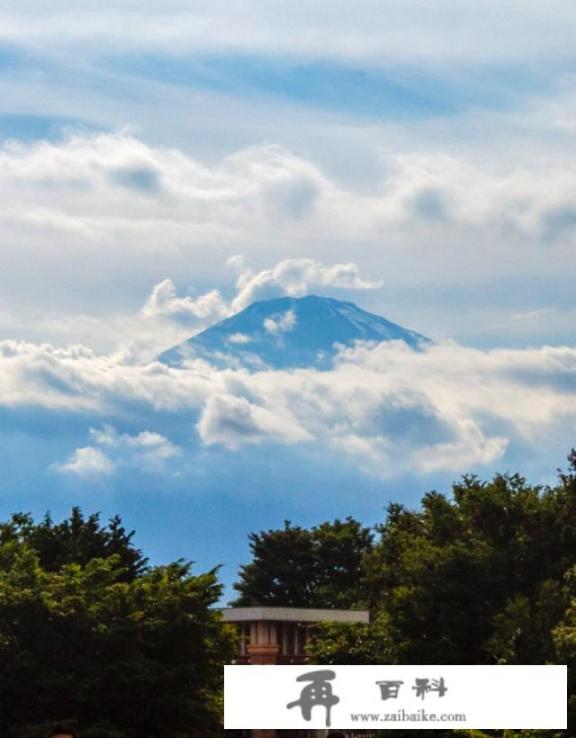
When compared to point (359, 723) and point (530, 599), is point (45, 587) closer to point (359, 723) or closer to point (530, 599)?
point (530, 599)

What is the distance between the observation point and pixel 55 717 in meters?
52.7

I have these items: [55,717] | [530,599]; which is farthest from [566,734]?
[55,717]

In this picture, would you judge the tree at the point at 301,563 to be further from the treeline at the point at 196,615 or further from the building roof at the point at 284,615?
the treeline at the point at 196,615

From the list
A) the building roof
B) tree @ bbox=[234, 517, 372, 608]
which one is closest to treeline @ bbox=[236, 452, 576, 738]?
the building roof

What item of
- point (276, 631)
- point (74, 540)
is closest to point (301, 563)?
point (276, 631)

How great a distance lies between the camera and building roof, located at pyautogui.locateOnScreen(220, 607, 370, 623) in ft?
287

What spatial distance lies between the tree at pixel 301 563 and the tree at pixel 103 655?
206ft

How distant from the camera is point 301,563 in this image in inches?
4840

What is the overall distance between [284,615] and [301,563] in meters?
34.3

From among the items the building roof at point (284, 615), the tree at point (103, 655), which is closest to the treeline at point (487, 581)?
the tree at point (103, 655)

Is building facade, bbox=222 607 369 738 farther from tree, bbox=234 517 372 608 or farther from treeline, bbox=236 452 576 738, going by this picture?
tree, bbox=234 517 372 608

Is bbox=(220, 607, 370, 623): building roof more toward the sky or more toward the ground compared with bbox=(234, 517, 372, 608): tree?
more toward the ground

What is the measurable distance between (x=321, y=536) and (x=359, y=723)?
9800 centimetres

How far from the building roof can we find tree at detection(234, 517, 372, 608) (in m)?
29.4
